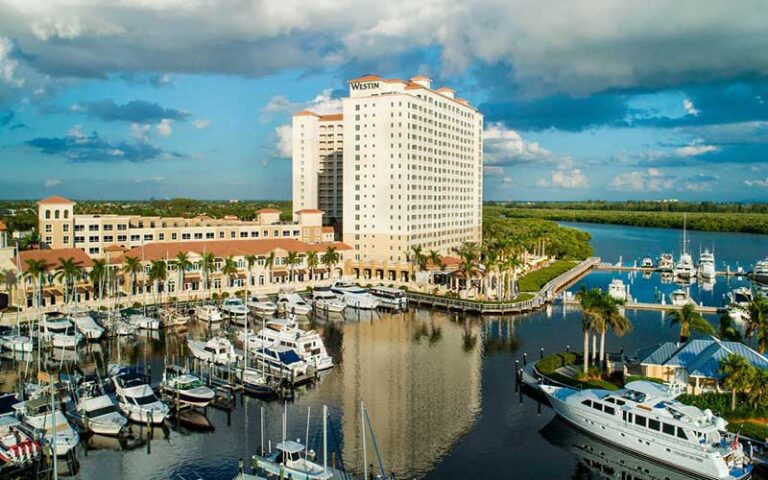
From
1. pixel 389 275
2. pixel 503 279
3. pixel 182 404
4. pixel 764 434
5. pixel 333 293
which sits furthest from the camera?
pixel 389 275

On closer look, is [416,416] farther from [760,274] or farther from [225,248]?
Result: [760,274]

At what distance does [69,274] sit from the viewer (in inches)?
3078

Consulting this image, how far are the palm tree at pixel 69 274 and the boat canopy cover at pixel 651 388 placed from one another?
204ft

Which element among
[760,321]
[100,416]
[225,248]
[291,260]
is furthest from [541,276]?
[100,416]

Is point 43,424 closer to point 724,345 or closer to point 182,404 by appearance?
point 182,404

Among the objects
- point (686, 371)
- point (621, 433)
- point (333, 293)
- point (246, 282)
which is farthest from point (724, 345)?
point (246, 282)

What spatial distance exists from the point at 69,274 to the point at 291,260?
31.3 m

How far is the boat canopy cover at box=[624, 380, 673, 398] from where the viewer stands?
135 feet

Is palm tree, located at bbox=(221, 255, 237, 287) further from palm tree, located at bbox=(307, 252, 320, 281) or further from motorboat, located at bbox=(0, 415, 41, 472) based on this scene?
motorboat, located at bbox=(0, 415, 41, 472)

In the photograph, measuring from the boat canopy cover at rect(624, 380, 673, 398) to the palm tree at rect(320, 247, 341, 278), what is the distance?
65.5m

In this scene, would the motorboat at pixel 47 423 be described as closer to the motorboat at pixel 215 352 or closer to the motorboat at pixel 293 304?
the motorboat at pixel 215 352

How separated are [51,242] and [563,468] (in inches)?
3194

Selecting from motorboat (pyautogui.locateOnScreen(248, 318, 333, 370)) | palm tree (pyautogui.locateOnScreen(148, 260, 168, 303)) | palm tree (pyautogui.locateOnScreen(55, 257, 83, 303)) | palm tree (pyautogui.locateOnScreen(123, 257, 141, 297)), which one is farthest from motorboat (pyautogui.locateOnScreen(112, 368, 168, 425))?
palm tree (pyautogui.locateOnScreen(123, 257, 141, 297))

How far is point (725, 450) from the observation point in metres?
36.8
